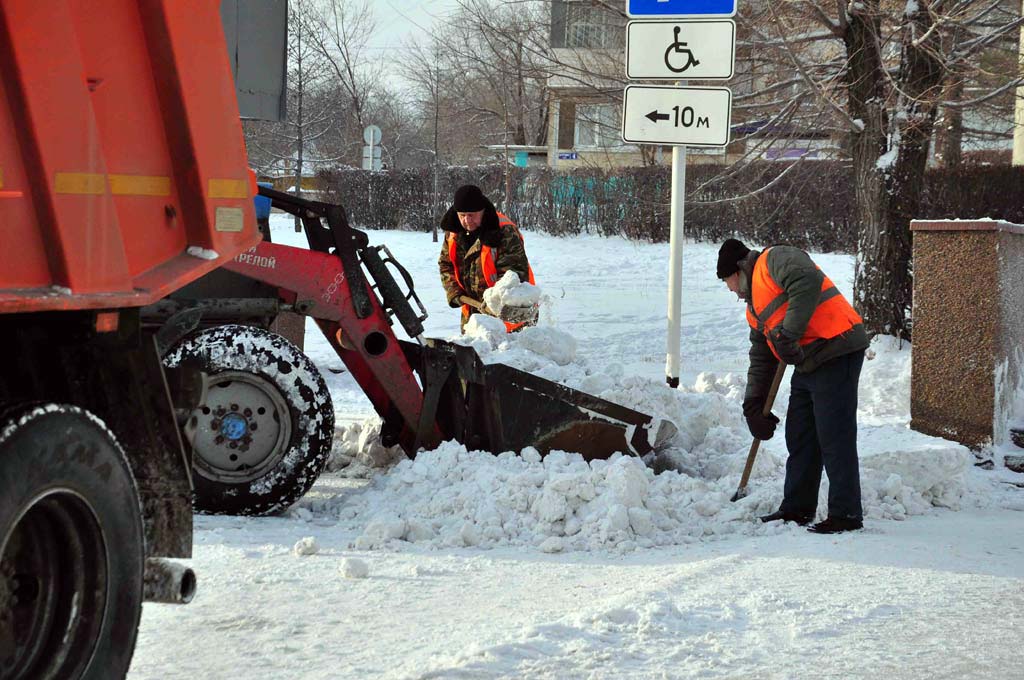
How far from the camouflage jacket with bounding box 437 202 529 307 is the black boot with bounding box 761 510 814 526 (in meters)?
2.63

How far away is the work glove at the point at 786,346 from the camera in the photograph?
6.26 metres

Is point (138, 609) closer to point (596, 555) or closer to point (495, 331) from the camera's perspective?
point (596, 555)

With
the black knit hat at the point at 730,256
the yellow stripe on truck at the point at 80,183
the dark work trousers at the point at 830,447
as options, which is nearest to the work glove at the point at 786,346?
the dark work trousers at the point at 830,447

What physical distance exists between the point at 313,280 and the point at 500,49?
22.3 ft

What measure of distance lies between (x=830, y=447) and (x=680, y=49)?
282 cm

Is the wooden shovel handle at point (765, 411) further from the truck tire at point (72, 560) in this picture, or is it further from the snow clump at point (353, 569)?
the truck tire at point (72, 560)

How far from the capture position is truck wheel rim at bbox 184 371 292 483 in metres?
6.39

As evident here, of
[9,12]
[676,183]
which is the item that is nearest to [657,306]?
[676,183]

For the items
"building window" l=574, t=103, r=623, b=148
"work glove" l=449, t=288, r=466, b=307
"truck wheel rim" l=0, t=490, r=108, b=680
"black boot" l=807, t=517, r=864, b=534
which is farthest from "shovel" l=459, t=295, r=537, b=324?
"truck wheel rim" l=0, t=490, r=108, b=680

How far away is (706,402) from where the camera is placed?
306 inches

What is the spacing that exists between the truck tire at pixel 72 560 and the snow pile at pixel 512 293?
4.93 meters

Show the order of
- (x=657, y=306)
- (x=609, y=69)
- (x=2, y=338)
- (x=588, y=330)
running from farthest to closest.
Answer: (x=657, y=306) < (x=588, y=330) < (x=609, y=69) < (x=2, y=338)

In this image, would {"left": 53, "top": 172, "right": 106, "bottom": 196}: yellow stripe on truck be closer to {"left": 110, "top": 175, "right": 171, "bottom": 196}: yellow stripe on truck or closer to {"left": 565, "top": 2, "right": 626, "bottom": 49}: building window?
{"left": 110, "top": 175, "right": 171, "bottom": 196}: yellow stripe on truck

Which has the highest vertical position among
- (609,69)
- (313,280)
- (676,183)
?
(609,69)
